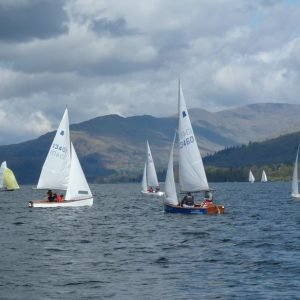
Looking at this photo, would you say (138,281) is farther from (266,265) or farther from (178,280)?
(266,265)

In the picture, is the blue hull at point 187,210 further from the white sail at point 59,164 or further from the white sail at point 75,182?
the white sail at point 59,164

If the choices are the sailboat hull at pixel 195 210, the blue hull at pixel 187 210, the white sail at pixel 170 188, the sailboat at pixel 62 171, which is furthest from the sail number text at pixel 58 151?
the blue hull at pixel 187 210

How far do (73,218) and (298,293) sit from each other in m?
49.0

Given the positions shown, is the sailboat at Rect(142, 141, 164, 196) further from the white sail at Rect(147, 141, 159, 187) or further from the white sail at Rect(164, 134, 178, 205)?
the white sail at Rect(164, 134, 178, 205)

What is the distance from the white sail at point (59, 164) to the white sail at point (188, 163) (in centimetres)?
1948

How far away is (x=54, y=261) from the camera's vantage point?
43594 millimetres

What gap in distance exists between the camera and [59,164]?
91.1m

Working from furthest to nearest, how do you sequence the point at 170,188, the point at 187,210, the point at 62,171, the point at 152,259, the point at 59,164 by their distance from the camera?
1. the point at 59,164
2. the point at 62,171
3. the point at 170,188
4. the point at 187,210
5. the point at 152,259

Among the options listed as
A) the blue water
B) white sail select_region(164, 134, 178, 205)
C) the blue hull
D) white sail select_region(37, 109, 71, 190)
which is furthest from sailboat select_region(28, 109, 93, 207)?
the blue hull

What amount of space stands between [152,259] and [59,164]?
49.0m

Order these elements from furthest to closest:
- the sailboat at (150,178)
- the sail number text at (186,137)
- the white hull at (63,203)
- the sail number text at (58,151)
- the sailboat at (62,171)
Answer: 1. the sailboat at (150,178)
2. the sail number text at (58,151)
3. the sailboat at (62,171)
4. the white hull at (63,203)
5. the sail number text at (186,137)

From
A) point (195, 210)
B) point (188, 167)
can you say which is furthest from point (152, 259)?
point (188, 167)

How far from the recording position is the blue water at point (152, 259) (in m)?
34.0

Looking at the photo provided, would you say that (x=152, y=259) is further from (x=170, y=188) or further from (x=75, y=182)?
(x=75, y=182)
